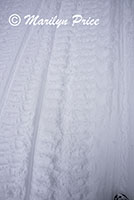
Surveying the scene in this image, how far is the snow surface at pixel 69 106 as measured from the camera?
19.0 inches

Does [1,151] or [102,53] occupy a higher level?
[102,53]

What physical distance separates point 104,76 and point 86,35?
20cm

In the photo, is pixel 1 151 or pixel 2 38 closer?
pixel 1 151

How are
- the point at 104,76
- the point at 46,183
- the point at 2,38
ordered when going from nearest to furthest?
the point at 46,183 → the point at 104,76 → the point at 2,38

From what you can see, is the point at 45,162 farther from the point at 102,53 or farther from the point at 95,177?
the point at 102,53

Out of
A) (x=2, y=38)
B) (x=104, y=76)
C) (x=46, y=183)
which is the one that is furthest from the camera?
(x=2, y=38)

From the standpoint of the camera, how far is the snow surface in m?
0.48

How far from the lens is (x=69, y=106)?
575mm

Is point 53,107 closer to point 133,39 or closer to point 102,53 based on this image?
point 102,53

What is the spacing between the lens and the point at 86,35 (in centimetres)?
67

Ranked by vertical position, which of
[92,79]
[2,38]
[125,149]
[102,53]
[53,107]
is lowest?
[125,149]

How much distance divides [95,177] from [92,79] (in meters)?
0.32

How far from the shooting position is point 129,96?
22.1 inches

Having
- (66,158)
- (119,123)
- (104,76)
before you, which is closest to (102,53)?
(104,76)
